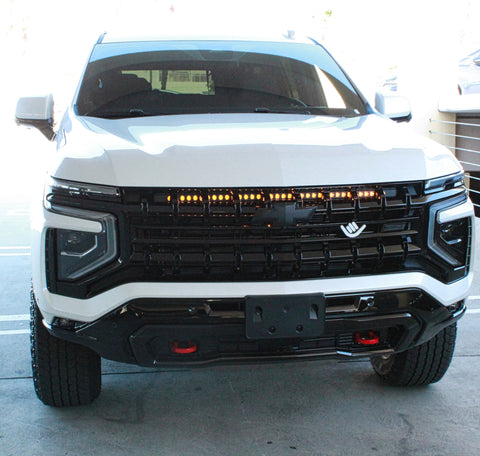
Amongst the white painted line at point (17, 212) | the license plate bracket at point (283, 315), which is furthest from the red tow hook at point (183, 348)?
the white painted line at point (17, 212)

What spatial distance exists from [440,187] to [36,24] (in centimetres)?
3607

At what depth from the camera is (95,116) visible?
3.27 meters

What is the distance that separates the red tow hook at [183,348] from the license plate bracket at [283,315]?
0.26 meters

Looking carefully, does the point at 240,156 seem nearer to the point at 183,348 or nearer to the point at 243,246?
the point at 243,246

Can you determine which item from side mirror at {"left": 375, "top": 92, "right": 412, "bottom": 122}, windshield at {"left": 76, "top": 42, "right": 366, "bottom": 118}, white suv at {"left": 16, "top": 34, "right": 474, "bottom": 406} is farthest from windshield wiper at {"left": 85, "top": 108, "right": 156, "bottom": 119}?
side mirror at {"left": 375, "top": 92, "right": 412, "bottom": 122}

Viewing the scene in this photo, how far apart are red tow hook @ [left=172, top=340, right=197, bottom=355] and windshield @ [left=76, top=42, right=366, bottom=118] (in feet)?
4.08

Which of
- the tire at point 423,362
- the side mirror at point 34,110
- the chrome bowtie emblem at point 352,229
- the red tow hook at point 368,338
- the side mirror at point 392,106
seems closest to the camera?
the chrome bowtie emblem at point 352,229

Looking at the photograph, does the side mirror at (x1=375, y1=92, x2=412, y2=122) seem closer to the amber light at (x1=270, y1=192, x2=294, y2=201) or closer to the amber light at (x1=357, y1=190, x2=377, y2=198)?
the amber light at (x1=357, y1=190, x2=377, y2=198)

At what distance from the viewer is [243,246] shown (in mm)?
2467

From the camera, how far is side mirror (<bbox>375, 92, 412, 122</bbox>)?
12.4 ft

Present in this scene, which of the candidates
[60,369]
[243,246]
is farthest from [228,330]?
[60,369]

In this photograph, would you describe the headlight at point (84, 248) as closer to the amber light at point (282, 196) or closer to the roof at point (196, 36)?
the amber light at point (282, 196)

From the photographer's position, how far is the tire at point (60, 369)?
2.84 metres

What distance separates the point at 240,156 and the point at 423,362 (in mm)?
1439
